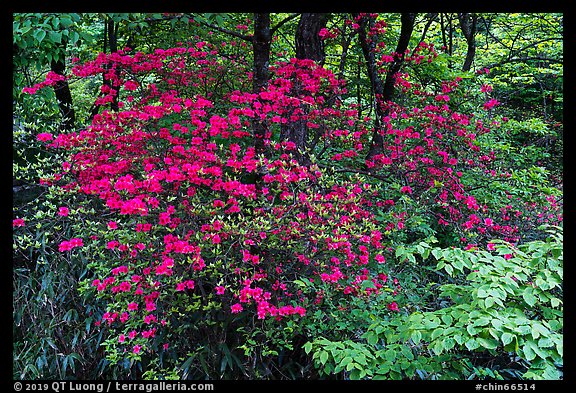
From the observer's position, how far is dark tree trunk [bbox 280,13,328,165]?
3.34 m

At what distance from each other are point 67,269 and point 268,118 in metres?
1.97

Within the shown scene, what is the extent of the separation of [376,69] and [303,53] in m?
1.39

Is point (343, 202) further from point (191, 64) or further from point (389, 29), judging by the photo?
point (389, 29)

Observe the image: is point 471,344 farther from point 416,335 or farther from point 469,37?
point 469,37

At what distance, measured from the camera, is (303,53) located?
11.6 feet

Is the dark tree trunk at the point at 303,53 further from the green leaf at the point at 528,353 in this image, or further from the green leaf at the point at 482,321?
the green leaf at the point at 528,353

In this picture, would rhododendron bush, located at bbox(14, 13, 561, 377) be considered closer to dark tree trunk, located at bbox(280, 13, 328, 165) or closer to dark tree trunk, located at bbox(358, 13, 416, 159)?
dark tree trunk, located at bbox(280, 13, 328, 165)

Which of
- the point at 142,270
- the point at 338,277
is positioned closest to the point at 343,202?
the point at 338,277

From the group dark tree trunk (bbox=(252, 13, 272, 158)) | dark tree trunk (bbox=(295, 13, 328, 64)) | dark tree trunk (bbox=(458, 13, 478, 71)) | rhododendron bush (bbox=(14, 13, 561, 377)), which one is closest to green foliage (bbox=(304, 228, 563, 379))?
rhododendron bush (bbox=(14, 13, 561, 377))

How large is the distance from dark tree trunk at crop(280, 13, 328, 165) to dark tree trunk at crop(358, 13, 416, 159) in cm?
80

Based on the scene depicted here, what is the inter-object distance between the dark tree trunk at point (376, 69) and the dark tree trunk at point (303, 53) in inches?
31.4

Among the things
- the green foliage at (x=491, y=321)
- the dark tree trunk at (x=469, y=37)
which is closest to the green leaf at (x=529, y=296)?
the green foliage at (x=491, y=321)

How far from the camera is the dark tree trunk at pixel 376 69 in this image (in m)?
4.21

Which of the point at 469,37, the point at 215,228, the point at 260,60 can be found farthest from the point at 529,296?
the point at 469,37
